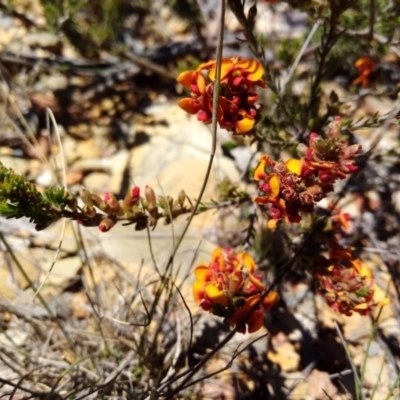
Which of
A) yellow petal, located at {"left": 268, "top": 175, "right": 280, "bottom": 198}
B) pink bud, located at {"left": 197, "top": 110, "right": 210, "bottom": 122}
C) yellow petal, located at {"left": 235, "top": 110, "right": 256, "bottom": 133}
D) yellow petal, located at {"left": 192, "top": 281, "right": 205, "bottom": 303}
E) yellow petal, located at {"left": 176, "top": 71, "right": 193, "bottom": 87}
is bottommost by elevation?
yellow petal, located at {"left": 192, "top": 281, "right": 205, "bottom": 303}

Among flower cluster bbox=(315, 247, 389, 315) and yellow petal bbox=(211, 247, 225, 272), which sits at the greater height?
yellow petal bbox=(211, 247, 225, 272)

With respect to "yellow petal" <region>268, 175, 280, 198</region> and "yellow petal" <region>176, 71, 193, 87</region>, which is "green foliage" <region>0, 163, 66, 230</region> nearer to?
"yellow petal" <region>176, 71, 193, 87</region>

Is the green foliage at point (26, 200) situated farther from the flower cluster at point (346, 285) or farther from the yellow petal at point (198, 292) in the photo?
the flower cluster at point (346, 285)

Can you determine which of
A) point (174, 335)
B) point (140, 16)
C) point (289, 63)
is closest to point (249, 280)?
point (174, 335)

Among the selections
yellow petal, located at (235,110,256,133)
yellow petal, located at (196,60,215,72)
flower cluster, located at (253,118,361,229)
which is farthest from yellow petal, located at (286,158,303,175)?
yellow petal, located at (196,60,215,72)

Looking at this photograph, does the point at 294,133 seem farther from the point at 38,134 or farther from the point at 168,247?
the point at 38,134

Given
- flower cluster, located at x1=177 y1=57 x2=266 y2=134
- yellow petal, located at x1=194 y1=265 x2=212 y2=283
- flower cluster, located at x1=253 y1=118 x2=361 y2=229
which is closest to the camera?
flower cluster, located at x1=253 y1=118 x2=361 y2=229
